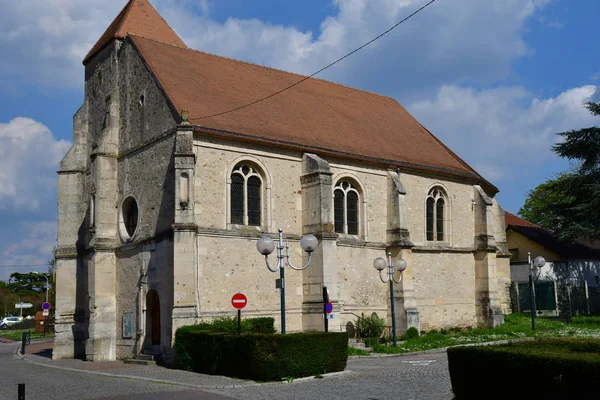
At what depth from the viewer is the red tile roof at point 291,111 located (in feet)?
78.9

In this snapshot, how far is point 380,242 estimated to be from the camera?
89.2ft

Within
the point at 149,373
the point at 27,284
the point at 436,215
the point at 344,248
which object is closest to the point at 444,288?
the point at 436,215

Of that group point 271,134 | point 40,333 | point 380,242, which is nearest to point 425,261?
point 380,242

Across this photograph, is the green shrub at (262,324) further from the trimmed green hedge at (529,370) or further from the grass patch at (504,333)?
the trimmed green hedge at (529,370)

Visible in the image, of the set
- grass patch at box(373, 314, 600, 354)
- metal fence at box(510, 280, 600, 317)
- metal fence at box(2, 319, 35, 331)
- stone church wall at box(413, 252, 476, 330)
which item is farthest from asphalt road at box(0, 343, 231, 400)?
metal fence at box(2, 319, 35, 331)

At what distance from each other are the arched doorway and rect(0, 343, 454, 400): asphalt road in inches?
139

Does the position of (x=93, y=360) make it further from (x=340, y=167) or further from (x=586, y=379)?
(x=586, y=379)

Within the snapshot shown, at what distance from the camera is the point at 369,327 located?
83.9ft

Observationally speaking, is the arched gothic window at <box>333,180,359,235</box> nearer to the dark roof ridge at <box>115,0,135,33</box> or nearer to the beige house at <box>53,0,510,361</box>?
the beige house at <box>53,0,510,361</box>

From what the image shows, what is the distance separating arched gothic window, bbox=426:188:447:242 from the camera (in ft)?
97.1

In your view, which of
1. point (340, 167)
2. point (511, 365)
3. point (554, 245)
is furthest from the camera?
point (554, 245)

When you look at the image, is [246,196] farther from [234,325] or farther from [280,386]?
[280,386]

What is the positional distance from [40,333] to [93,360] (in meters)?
29.5

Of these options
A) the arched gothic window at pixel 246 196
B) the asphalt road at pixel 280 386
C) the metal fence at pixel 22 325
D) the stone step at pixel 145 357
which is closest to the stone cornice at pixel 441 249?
the arched gothic window at pixel 246 196
